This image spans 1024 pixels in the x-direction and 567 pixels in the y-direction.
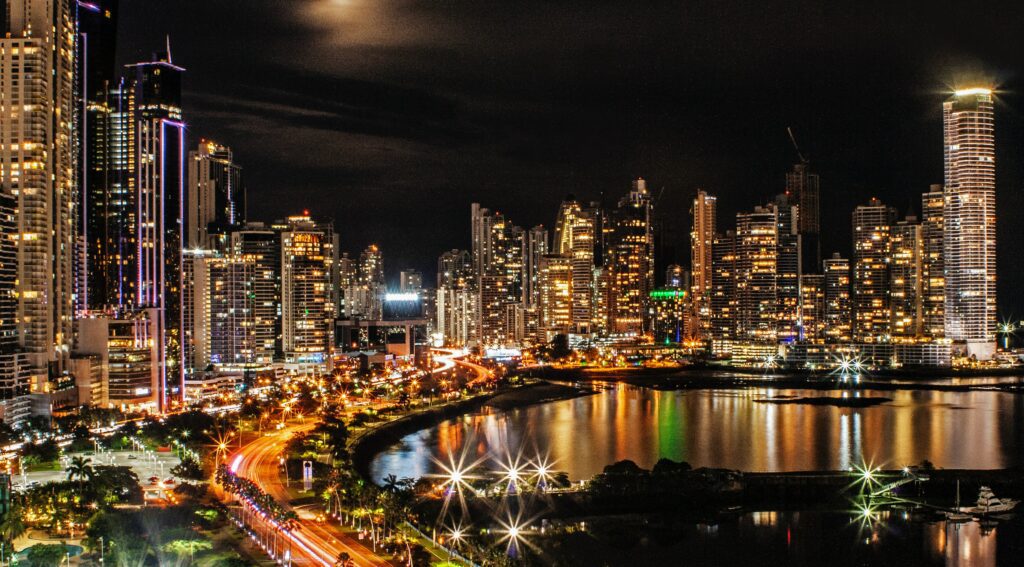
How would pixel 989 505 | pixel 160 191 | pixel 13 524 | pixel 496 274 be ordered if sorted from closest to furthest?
pixel 13 524
pixel 989 505
pixel 160 191
pixel 496 274

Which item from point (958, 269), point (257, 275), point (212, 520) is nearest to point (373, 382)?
point (257, 275)

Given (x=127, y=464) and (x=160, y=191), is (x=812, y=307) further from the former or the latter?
(x=127, y=464)

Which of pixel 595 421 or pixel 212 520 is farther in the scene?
pixel 595 421

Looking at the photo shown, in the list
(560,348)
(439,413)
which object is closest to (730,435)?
(439,413)

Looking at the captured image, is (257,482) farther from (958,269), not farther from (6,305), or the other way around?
(958,269)

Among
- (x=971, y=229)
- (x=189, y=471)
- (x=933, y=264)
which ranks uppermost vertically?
(x=971, y=229)

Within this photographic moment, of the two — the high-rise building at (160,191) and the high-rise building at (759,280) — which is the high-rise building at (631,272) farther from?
the high-rise building at (160,191)

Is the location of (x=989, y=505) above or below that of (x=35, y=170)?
below
